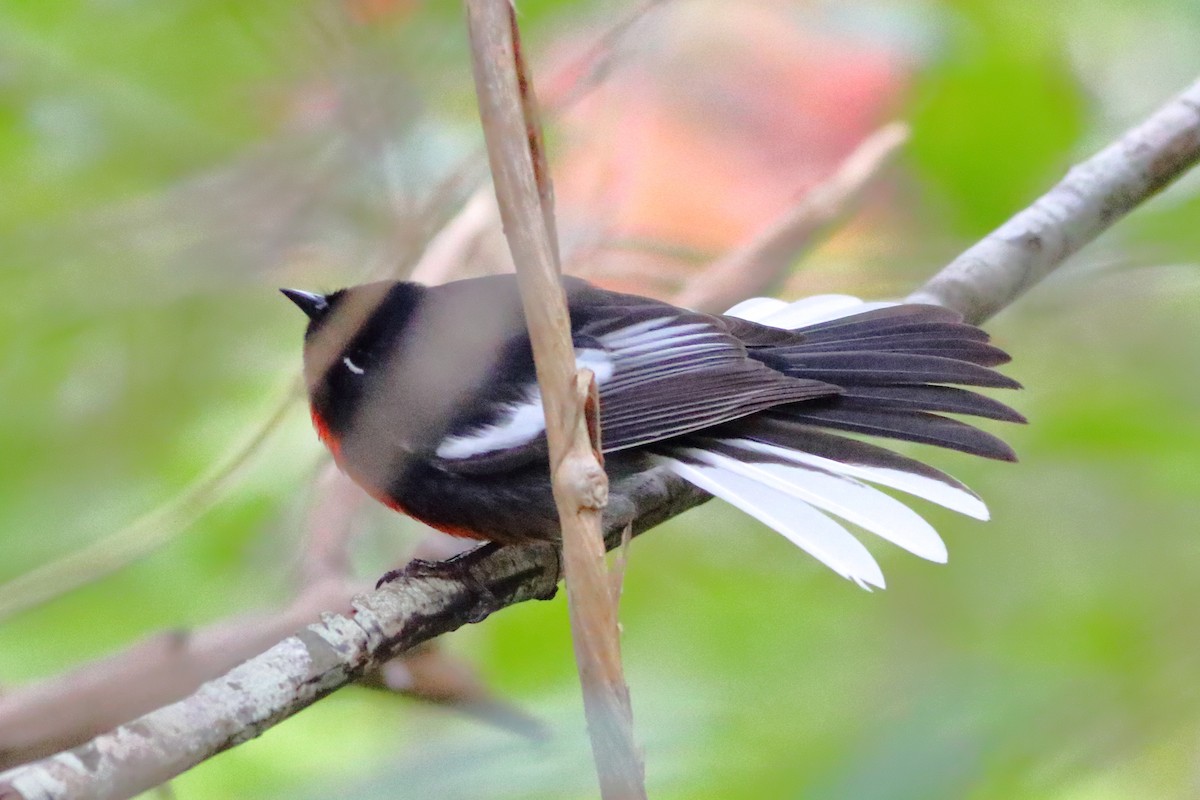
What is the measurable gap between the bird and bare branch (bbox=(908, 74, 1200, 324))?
201 mm

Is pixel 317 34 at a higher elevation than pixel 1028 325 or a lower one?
lower

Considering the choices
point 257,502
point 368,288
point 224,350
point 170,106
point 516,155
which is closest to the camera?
point 516,155

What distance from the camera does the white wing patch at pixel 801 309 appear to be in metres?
1.64

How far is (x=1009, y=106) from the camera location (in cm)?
125

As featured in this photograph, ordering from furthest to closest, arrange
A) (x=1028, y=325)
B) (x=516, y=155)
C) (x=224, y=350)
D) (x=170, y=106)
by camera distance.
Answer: (x=1028, y=325) → (x=224, y=350) → (x=170, y=106) → (x=516, y=155)

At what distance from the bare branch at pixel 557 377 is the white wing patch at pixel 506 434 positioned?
2.28 feet

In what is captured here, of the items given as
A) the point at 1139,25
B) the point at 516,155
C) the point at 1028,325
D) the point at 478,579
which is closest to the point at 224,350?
the point at 516,155

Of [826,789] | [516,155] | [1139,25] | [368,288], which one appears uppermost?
[1139,25]

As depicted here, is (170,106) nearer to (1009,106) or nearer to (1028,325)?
(1009,106)

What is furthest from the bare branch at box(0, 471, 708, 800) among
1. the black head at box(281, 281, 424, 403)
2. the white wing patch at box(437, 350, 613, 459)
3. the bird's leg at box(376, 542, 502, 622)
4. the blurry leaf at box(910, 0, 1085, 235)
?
the blurry leaf at box(910, 0, 1085, 235)

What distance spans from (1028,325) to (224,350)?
1.24m

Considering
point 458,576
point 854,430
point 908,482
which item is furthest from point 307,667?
point 854,430

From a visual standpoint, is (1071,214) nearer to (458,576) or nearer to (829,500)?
(829,500)

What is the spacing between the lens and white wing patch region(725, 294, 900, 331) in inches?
64.6
